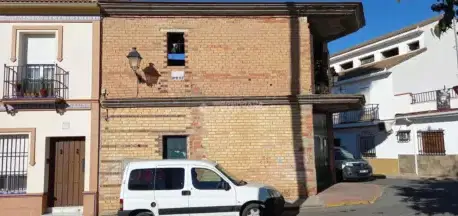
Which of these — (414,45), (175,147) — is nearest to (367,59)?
(414,45)

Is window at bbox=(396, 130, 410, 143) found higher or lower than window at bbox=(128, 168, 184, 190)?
higher

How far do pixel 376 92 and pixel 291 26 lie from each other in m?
15.7

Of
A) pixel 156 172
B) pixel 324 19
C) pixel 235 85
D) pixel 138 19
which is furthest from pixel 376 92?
pixel 156 172

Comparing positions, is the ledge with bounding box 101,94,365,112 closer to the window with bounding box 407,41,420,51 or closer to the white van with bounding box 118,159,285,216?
the white van with bounding box 118,159,285,216

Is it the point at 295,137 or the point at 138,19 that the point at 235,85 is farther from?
the point at 138,19

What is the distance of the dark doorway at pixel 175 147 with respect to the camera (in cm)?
1302

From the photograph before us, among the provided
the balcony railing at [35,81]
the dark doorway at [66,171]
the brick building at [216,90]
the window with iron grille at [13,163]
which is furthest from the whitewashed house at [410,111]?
the window with iron grille at [13,163]

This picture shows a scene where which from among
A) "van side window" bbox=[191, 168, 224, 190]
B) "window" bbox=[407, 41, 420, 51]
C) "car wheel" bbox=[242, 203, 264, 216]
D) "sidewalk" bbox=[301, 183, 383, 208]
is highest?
"window" bbox=[407, 41, 420, 51]

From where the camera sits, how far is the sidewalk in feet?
40.0

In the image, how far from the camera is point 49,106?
12.6 meters

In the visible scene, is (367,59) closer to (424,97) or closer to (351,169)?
(424,97)

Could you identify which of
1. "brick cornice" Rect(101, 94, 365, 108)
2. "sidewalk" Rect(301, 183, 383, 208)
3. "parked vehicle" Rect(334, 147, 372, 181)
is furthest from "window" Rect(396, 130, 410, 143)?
"brick cornice" Rect(101, 94, 365, 108)

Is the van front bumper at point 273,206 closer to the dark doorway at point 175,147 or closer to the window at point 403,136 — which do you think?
the dark doorway at point 175,147

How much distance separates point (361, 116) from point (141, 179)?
69.7 feet
